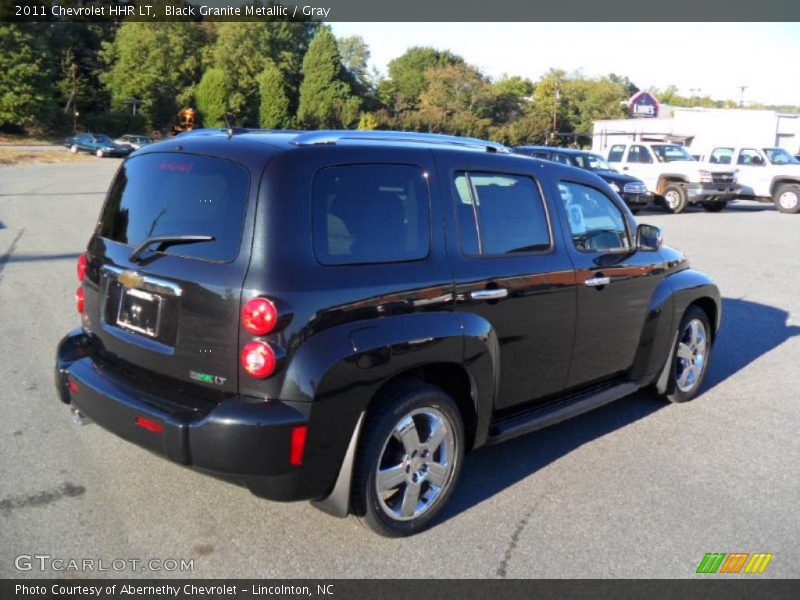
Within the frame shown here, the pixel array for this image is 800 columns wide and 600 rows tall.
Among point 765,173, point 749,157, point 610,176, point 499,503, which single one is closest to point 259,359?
point 499,503

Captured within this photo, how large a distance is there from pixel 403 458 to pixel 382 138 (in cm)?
166

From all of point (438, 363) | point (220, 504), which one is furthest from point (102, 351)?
point (438, 363)

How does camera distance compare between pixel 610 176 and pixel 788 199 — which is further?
pixel 788 199

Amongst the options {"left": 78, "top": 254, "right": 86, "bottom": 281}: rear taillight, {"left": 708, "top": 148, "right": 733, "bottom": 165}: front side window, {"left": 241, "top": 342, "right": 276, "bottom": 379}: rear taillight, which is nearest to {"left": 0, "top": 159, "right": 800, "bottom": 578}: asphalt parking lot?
{"left": 241, "top": 342, "right": 276, "bottom": 379}: rear taillight

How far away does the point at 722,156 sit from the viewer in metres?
25.1

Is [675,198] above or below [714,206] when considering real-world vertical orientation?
above

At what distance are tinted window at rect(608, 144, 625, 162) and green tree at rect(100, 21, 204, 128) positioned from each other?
6700cm

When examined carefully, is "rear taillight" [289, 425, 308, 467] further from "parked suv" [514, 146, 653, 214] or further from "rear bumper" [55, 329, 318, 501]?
"parked suv" [514, 146, 653, 214]

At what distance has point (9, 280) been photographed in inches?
364

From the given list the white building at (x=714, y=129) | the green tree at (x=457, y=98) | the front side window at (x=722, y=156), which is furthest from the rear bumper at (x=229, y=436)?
the green tree at (x=457, y=98)

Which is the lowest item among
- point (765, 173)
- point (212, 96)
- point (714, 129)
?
point (765, 173)

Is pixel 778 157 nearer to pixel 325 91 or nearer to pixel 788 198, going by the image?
pixel 788 198

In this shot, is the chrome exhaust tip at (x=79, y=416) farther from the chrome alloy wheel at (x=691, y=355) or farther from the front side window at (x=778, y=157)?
the front side window at (x=778, y=157)

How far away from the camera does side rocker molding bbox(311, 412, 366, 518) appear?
3.35 metres
